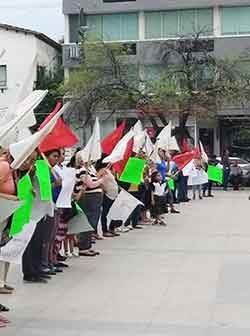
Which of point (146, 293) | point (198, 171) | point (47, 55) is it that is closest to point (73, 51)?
point (47, 55)

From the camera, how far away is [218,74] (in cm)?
3684

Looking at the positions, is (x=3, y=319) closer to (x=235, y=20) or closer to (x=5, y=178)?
(x=5, y=178)

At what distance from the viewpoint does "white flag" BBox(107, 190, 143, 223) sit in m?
13.4

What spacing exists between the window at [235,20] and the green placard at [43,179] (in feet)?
121

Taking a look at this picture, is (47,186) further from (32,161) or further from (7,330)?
(7,330)

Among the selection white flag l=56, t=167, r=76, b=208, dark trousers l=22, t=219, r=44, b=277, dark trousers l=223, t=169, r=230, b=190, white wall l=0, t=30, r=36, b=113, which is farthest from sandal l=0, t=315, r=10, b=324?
white wall l=0, t=30, r=36, b=113

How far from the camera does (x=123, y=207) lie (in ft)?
44.5

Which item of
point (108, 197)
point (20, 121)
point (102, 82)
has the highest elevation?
point (102, 82)

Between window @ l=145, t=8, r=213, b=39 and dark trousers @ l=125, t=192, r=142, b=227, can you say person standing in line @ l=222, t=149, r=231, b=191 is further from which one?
window @ l=145, t=8, r=213, b=39

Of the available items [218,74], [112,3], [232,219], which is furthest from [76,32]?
[232,219]

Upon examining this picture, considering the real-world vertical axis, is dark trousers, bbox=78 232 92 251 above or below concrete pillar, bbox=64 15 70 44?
below

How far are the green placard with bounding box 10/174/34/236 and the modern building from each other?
34.6m

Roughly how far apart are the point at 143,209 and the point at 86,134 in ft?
90.7

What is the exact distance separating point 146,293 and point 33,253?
1575 millimetres
